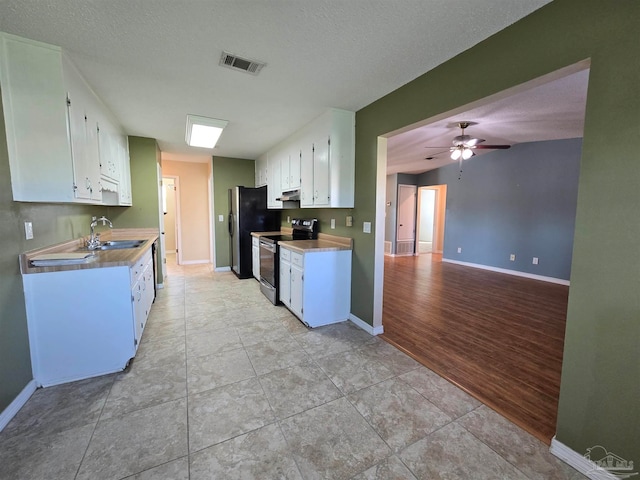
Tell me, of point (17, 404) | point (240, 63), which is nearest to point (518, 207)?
point (240, 63)

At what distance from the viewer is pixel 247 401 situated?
1911 mm

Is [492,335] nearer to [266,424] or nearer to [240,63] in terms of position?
[266,424]

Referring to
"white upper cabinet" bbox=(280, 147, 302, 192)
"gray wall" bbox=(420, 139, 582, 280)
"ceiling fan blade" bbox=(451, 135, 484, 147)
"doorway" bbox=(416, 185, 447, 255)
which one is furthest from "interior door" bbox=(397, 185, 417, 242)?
"white upper cabinet" bbox=(280, 147, 302, 192)

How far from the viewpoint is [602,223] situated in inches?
51.4

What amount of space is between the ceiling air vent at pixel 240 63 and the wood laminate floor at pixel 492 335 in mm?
2772

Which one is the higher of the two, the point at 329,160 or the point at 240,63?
the point at 240,63

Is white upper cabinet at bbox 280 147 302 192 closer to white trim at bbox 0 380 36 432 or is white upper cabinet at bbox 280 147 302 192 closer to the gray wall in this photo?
white trim at bbox 0 380 36 432

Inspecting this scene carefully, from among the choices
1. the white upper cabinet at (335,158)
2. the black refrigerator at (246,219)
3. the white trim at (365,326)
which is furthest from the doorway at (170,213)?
the white trim at (365,326)

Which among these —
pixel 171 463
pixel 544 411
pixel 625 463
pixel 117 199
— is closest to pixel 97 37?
pixel 117 199

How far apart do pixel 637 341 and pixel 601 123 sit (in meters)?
1.01

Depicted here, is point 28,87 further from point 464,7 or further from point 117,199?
point 464,7

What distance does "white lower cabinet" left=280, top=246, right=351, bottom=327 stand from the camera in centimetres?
308

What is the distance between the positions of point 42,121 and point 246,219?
132 inches

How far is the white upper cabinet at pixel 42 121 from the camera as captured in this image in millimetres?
1788
